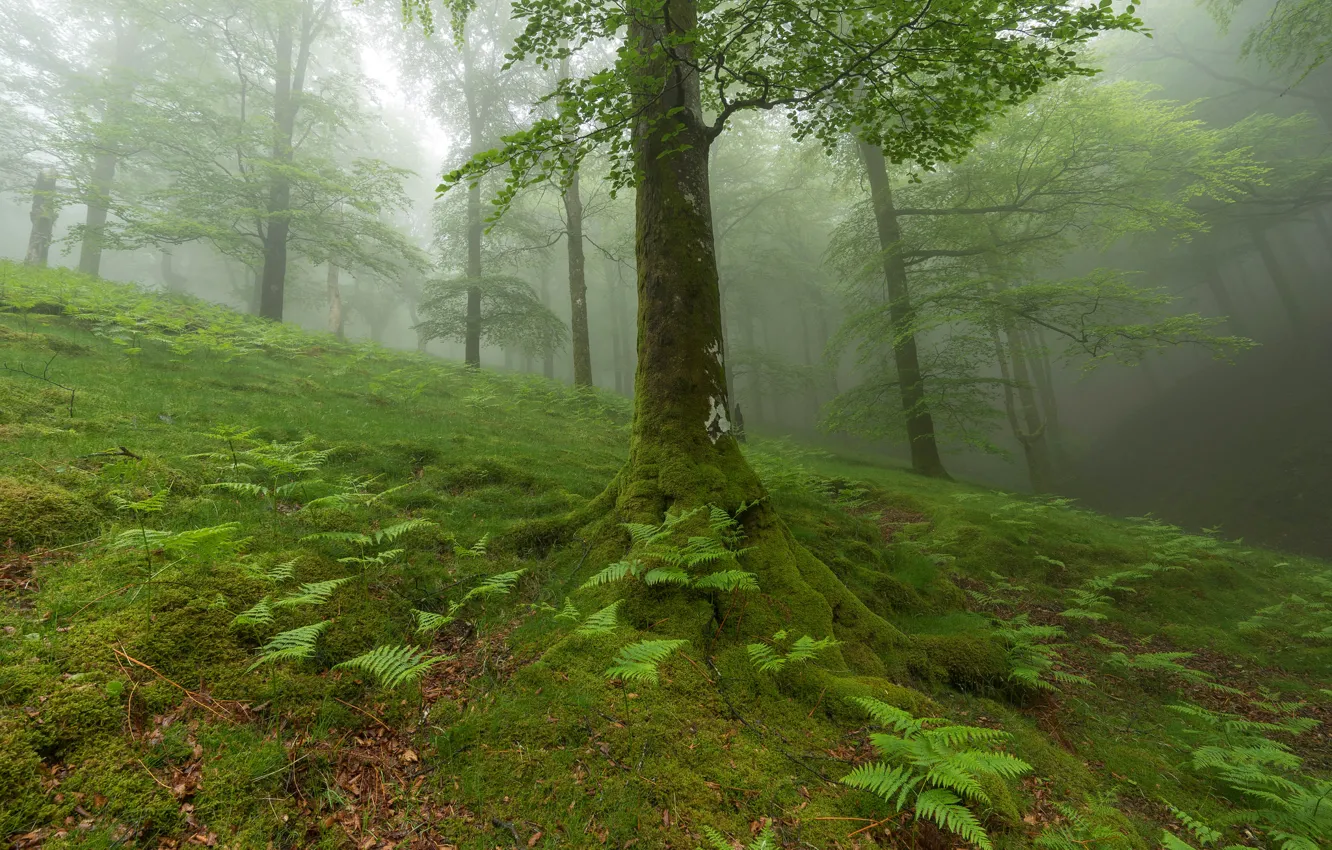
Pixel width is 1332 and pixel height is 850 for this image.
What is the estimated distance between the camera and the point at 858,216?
1584cm

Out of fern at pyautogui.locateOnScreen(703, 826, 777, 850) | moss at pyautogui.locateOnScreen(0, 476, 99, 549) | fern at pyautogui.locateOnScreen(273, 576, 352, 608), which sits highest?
moss at pyautogui.locateOnScreen(0, 476, 99, 549)

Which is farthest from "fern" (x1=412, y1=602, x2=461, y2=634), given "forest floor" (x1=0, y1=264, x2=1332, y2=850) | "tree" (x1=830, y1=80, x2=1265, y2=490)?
"tree" (x1=830, y1=80, x2=1265, y2=490)

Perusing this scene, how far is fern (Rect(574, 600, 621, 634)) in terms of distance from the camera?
2.94 m

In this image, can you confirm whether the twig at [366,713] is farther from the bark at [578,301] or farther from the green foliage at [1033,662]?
the bark at [578,301]

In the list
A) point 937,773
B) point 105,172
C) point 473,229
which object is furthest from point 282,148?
point 937,773

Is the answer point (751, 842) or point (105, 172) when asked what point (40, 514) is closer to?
point (751, 842)

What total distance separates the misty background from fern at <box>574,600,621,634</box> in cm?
341

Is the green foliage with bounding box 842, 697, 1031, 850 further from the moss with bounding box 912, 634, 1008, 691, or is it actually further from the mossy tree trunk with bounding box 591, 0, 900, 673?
the mossy tree trunk with bounding box 591, 0, 900, 673

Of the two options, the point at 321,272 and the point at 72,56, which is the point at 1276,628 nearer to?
the point at 72,56

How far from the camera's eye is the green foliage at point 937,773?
1950 millimetres

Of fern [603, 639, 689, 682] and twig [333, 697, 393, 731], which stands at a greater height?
fern [603, 639, 689, 682]

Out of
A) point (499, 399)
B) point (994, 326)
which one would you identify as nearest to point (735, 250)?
point (994, 326)

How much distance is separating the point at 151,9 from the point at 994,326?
91.0ft

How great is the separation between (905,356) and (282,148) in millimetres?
21092
